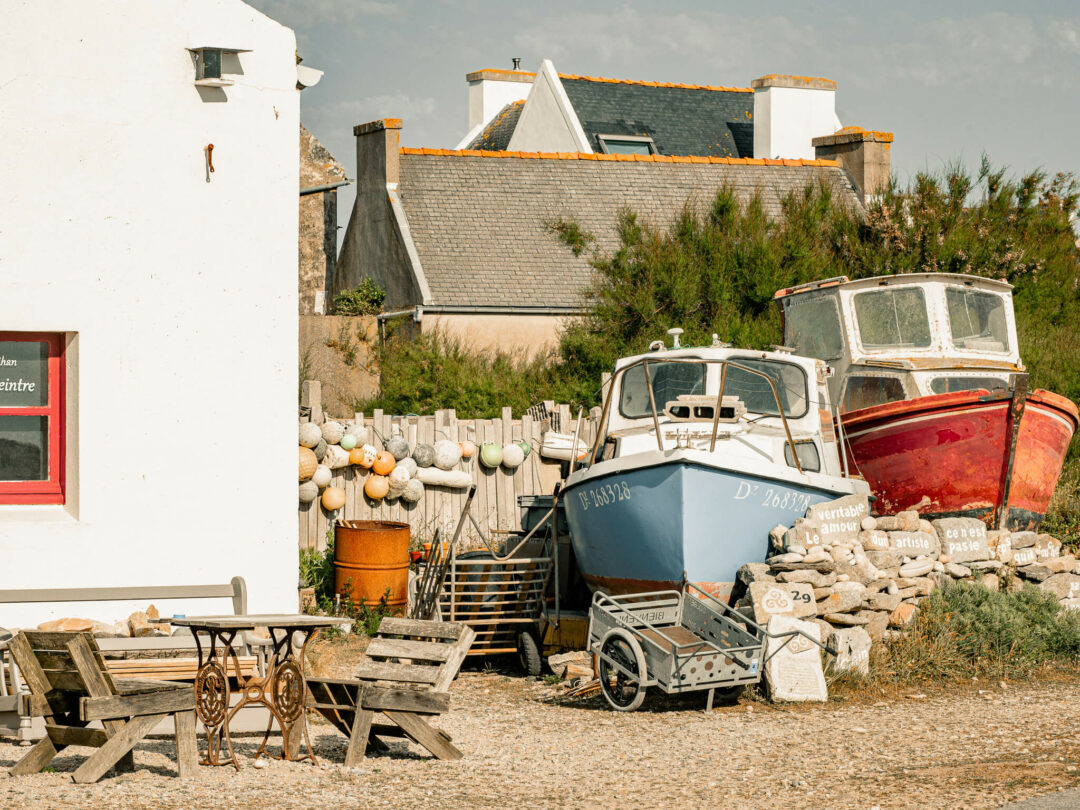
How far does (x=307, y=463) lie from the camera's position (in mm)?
13133

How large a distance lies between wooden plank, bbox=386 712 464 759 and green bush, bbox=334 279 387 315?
18265 millimetres

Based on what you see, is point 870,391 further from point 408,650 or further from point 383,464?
point 408,650

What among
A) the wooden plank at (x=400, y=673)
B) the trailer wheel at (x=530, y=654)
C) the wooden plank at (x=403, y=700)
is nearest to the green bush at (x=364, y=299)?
the trailer wheel at (x=530, y=654)

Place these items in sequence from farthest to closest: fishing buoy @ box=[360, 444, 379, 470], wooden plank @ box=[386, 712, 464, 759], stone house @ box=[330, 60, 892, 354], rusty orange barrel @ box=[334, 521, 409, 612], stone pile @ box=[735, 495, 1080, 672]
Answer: stone house @ box=[330, 60, 892, 354]
fishing buoy @ box=[360, 444, 379, 470]
rusty orange barrel @ box=[334, 521, 409, 612]
stone pile @ box=[735, 495, 1080, 672]
wooden plank @ box=[386, 712, 464, 759]

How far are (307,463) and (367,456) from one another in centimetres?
78

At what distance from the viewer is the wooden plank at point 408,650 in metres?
7.91

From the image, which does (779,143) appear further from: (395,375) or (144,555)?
(144,555)

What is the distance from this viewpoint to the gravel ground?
6680 millimetres

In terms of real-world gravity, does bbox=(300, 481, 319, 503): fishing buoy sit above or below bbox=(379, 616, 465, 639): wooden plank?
above

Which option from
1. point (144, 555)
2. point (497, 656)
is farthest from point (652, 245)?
point (144, 555)

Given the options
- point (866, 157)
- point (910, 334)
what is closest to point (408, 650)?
point (910, 334)

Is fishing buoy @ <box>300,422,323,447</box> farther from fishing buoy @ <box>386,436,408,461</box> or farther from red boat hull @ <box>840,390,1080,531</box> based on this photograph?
red boat hull @ <box>840,390,1080,531</box>

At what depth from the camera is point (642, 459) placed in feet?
33.5

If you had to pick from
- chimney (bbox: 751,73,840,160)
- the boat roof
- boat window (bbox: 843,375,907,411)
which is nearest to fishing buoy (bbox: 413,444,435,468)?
boat window (bbox: 843,375,907,411)
